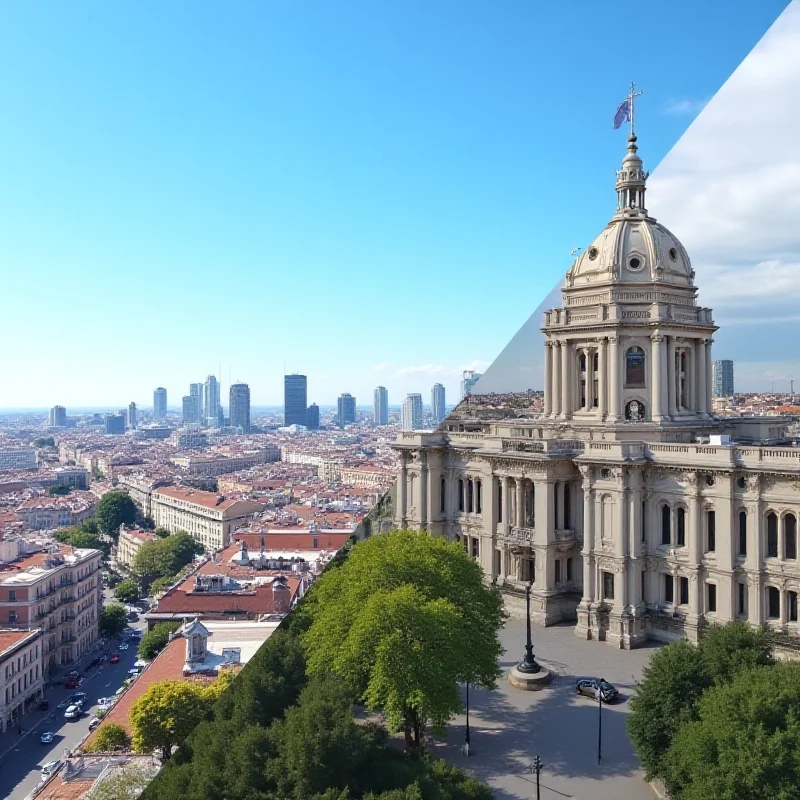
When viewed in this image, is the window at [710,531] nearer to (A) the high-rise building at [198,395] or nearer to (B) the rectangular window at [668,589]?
(B) the rectangular window at [668,589]

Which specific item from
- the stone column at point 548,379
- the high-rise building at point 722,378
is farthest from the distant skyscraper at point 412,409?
the high-rise building at point 722,378

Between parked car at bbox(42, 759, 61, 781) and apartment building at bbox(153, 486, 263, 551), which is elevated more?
parked car at bbox(42, 759, 61, 781)

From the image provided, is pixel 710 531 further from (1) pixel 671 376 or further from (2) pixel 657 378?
(1) pixel 671 376

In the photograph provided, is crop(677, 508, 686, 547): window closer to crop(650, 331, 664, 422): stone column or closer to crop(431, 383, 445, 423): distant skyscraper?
crop(650, 331, 664, 422): stone column

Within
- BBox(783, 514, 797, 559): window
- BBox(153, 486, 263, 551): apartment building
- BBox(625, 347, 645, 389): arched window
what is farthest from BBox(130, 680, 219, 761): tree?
BBox(153, 486, 263, 551): apartment building

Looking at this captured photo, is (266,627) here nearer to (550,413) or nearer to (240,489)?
(550,413)

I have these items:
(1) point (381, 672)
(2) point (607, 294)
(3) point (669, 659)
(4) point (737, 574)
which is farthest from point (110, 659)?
(2) point (607, 294)
